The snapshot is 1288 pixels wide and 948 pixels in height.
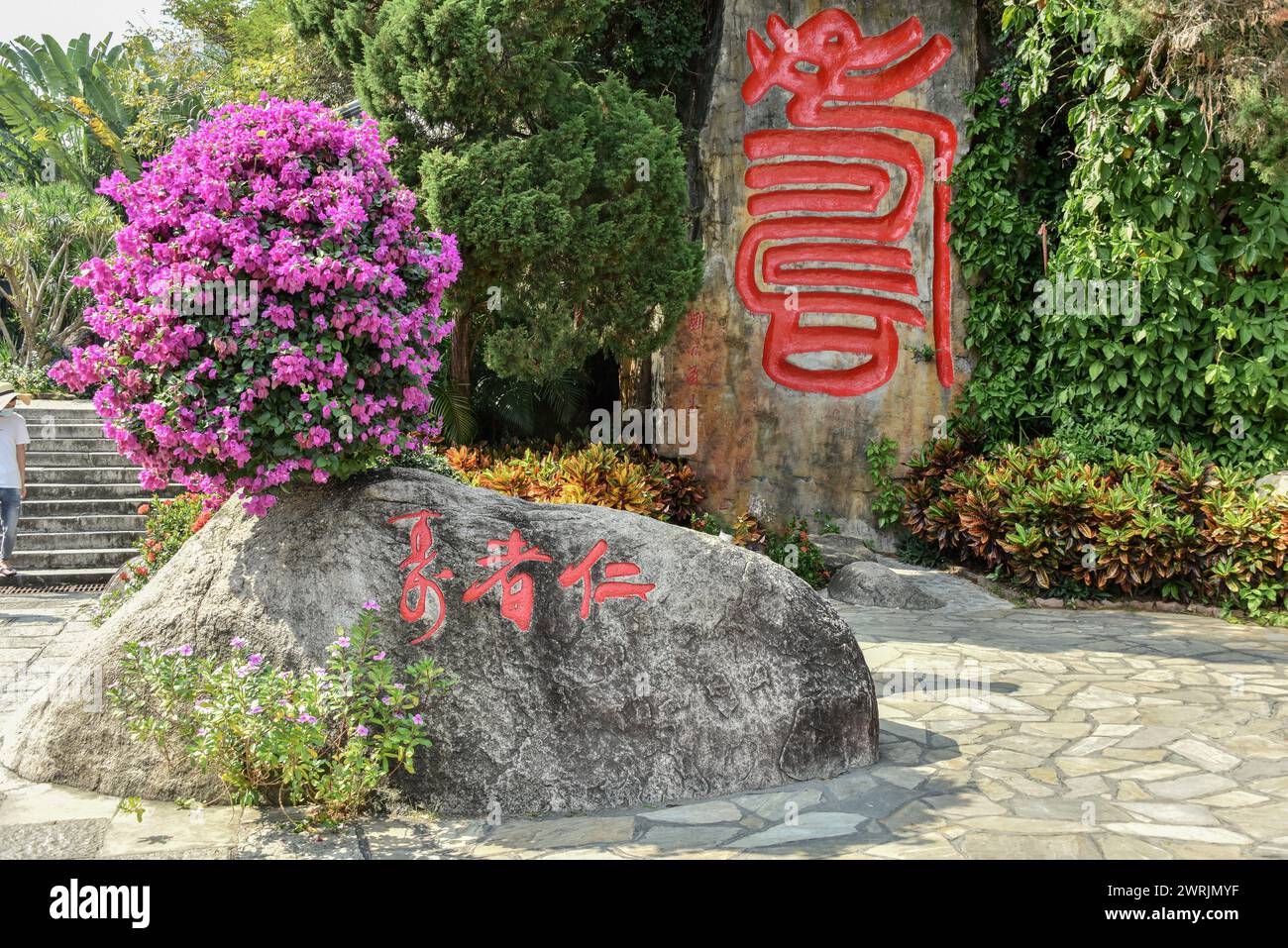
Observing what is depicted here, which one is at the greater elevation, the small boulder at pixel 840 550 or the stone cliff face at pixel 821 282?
the stone cliff face at pixel 821 282


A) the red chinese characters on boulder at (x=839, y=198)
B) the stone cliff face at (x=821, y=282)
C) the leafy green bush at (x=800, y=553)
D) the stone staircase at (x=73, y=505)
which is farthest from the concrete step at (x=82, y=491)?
the red chinese characters on boulder at (x=839, y=198)

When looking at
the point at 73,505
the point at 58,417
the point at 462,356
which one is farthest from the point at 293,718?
the point at 58,417

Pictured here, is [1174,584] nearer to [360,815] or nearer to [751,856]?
[751,856]

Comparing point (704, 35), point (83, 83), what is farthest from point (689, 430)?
point (83, 83)

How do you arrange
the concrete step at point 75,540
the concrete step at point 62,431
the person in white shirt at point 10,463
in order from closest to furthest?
1. the person in white shirt at point 10,463
2. the concrete step at point 75,540
3. the concrete step at point 62,431

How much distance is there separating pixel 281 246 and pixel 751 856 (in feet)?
9.69

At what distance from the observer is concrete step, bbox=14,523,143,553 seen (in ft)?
32.1

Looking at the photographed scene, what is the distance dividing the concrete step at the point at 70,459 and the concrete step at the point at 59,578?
171 centimetres

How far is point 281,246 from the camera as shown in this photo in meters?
4.55

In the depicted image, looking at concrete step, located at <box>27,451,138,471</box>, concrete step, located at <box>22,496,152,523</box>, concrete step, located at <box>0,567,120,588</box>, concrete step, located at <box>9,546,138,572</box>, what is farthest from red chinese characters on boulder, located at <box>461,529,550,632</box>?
concrete step, located at <box>27,451,138,471</box>

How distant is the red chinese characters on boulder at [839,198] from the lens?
10.2 metres

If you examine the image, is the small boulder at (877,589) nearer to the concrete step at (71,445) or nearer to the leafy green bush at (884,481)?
the leafy green bush at (884,481)

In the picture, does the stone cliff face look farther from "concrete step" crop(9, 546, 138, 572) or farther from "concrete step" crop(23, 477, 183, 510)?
"concrete step" crop(23, 477, 183, 510)

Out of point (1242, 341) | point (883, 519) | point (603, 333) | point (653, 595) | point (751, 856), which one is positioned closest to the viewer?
point (751, 856)
